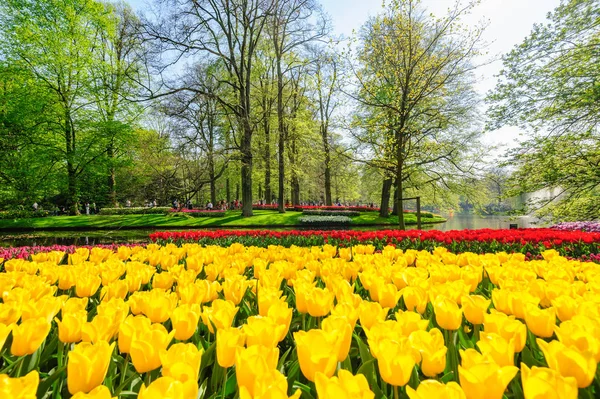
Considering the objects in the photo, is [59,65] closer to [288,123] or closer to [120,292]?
[288,123]

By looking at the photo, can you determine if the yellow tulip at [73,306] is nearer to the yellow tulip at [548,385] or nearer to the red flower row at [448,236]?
the yellow tulip at [548,385]

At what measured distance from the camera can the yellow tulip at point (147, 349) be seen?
3.29ft

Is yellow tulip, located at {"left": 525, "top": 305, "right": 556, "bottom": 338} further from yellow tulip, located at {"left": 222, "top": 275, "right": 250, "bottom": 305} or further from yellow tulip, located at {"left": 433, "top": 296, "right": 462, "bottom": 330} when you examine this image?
yellow tulip, located at {"left": 222, "top": 275, "right": 250, "bottom": 305}

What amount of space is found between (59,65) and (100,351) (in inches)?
1043

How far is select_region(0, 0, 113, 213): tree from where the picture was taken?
20.8 meters

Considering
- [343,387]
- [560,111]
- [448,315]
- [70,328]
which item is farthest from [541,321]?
[560,111]

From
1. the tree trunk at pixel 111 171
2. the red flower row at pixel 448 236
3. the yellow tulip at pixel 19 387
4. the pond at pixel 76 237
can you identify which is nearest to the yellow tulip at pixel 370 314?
the yellow tulip at pixel 19 387

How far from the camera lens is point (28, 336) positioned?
3.71 ft

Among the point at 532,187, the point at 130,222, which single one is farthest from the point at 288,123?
the point at 532,187

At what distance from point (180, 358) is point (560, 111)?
42.4ft

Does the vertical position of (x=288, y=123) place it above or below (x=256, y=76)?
below

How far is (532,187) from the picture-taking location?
32.0ft

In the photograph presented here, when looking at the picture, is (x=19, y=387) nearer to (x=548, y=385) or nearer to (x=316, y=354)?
(x=316, y=354)

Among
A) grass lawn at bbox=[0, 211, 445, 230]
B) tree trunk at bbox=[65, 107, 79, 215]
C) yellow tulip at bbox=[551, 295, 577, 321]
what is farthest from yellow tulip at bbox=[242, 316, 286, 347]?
tree trunk at bbox=[65, 107, 79, 215]
